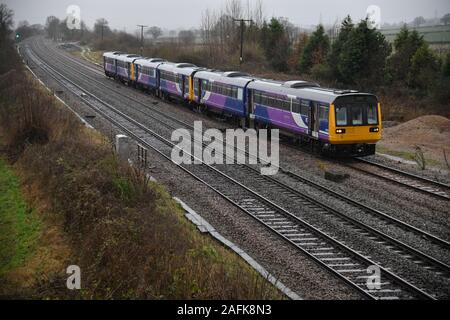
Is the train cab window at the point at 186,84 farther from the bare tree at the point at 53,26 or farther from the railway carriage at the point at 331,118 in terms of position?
the bare tree at the point at 53,26

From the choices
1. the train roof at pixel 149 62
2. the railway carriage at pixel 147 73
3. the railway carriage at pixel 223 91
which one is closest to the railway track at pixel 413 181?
the railway carriage at pixel 223 91

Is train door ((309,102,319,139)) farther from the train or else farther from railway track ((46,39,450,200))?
railway track ((46,39,450,200))

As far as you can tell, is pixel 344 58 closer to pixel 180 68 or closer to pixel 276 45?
pixel 180 68

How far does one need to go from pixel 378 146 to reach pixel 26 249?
17520 millimetres

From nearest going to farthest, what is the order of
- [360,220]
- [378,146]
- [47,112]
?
1. [360,220]
2. [47,112]
3. [378,146]

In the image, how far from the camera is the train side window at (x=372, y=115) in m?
21.1

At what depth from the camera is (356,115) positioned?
20859 millimetres

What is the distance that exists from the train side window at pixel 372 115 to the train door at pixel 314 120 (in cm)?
197

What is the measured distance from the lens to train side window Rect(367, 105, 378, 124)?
69.3 ft

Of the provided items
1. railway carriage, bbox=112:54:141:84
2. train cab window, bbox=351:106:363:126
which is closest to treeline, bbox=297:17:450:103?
train cab window, bbox=351:106:363:126
